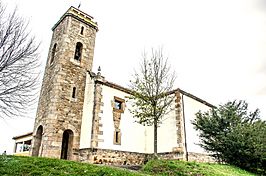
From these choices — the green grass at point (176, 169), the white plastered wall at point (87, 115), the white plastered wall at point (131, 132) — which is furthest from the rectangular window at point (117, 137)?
the green grass at point (176, 169)

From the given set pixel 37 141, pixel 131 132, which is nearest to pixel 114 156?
pixel 131 132

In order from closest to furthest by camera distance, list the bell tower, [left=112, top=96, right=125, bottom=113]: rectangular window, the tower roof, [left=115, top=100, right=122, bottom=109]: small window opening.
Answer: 1. the bell tower
2. [left=112, top=96, right=125, bottom=113]: rectangular window
3. [left=115, top=100, right=122, bottom=109]: small window opening
4. the tower roof

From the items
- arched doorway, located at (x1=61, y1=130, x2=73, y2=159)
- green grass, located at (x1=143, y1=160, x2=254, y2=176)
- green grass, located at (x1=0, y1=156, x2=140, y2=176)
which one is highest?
arched doorway, located at (x1=61, y1=130, x2=73, y2=159)

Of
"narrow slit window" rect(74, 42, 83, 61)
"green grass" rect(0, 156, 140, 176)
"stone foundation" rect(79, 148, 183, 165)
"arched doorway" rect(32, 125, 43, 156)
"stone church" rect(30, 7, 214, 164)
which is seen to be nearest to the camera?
"green grass" rect(0, 156, 140, 176)

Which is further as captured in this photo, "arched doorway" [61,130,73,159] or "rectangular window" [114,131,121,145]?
"rectangular window" [114,131,121,145]

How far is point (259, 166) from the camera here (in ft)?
47.8

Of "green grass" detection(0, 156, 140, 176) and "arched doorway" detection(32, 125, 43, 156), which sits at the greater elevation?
"arched doorway" detection(32, 125, 43, 156)

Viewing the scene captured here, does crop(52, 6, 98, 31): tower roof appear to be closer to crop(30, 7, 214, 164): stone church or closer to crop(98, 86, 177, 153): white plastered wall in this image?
crop(30, 7, 214, 164): stone church

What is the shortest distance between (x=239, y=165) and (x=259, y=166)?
4.17 feet

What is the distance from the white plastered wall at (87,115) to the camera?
14.2 meters

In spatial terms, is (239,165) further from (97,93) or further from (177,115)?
(97,93)

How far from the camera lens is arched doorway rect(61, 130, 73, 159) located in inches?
572

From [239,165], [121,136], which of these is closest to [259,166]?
[239,165]

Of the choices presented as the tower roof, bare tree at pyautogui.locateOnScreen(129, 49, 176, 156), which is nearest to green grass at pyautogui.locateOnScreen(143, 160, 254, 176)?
bare tree at pyautogui.locateOnScreen(129, 49, 176, 156)
